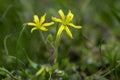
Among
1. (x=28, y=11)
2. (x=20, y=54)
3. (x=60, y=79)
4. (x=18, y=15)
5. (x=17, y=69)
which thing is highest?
(x=28, y=11)

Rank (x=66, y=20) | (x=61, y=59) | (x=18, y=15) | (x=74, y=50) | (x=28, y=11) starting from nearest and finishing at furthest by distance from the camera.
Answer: (x=66, y=20) < (x=61, y=59) < (x=18, y=15) < (x=74, y=50) < (x=28, y=11)

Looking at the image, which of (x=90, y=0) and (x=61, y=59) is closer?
(x=61, y=59)

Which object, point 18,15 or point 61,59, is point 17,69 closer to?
point 61,59

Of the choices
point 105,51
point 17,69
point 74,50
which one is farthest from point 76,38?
point 17,69

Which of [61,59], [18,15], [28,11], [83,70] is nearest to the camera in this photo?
[83,70]

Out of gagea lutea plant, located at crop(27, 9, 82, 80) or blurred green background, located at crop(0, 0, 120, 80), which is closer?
gagea lutea plant, located at crop(27, 9, 82, 80)

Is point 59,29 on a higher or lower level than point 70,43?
lower

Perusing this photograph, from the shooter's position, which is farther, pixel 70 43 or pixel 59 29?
pixel 70 43

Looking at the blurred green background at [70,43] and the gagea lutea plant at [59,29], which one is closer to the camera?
the gagea lutea plant at [59,29]
